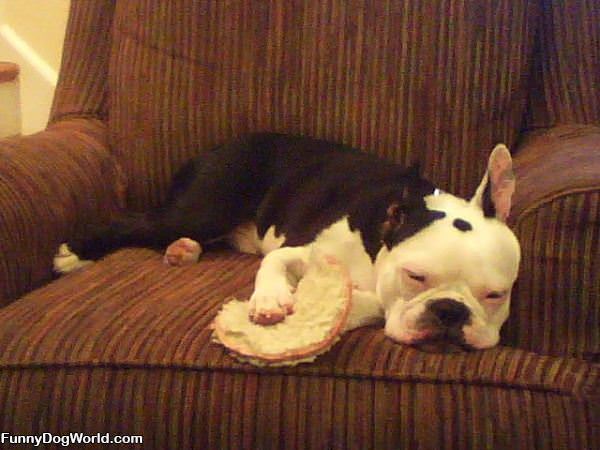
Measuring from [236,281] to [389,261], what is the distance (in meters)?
0.29

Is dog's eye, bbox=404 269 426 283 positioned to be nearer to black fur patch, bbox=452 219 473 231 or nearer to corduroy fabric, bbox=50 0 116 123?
black fur patch, bbox=452 219 473 231

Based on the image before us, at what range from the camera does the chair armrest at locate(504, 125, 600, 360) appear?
1.21m

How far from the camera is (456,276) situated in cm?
127

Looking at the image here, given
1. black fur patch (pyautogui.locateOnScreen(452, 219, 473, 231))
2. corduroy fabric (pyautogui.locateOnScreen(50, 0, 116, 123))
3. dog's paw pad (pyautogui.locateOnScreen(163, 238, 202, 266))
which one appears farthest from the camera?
corduroy fabric (pyautogui.locateOnScreen(50, 0, 116, 123))

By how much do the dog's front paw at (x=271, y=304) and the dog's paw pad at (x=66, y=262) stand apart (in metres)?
0.45

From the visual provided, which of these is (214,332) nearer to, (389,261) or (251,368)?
(251,368)

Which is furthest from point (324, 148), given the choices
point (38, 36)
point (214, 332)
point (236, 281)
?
point (38, 36)

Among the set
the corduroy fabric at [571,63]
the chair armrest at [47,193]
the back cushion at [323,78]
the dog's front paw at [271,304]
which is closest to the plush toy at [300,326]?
the dog's front paw at [271,304]

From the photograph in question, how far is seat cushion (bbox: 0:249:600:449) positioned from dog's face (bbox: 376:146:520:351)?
48mm

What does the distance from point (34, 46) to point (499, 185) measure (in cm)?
170

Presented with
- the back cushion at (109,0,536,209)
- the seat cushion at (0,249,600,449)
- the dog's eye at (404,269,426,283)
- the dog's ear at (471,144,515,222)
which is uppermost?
the back cushion at (109,0,536,209)

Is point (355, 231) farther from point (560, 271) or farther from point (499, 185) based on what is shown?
point (560, 271)

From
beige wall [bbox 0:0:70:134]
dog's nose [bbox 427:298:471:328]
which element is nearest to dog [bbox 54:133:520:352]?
dog's nose [bbox 427:298:471:328]

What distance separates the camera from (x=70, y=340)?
1197 mm
